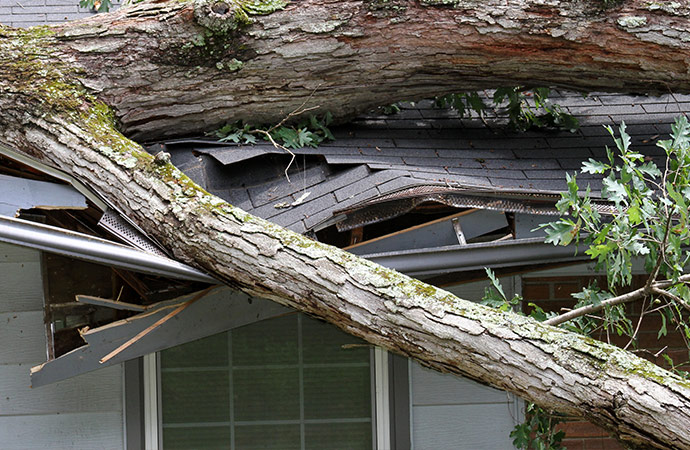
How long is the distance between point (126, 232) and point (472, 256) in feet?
5.17

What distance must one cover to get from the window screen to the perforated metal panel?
5.41 feet

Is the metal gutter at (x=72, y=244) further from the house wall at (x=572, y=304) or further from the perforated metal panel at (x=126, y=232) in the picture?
the house wall at (x=572, y=304)

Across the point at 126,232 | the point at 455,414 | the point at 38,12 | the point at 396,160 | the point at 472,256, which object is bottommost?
the point at 455,414

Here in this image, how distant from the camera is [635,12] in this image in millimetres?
3703

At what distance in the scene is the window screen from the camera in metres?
4.86

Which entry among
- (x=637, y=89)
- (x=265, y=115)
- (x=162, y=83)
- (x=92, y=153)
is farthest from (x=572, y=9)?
(x=92, y=153)

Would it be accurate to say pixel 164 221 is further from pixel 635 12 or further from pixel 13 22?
pixel 13 22

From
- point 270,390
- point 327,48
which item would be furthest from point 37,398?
point 327,48

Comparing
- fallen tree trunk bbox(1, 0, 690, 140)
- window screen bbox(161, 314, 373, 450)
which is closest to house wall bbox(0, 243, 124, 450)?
window screen bbox(161, 314, 373, 450)

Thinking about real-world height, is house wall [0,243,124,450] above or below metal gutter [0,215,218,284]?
below

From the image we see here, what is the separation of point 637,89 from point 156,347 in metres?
2.84

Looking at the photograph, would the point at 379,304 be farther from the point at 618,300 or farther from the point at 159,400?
the point at 159,400

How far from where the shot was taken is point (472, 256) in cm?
347

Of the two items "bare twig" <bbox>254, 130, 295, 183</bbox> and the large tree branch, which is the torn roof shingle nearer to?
"bare twig" <bbox>254, 130, 295, 183</bbox>
